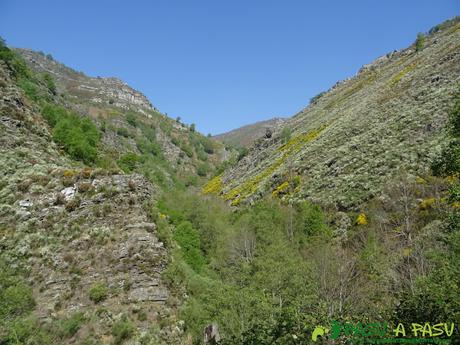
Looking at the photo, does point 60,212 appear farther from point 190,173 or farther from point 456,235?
point 190,173

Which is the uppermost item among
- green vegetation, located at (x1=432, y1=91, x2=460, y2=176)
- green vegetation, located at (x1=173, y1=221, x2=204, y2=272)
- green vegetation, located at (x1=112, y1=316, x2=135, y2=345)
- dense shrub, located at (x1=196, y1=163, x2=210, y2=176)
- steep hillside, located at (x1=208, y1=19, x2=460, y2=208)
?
dense shrub, located at (x1=196, y1=163, x2=210, y2=176)

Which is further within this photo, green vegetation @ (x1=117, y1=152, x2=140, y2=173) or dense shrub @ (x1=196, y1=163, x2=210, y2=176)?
dense shrub @ (x1=196, y1=163, x2=210, y2=176)

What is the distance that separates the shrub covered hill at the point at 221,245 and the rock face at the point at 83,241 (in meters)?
0.09

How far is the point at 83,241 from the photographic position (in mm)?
24156

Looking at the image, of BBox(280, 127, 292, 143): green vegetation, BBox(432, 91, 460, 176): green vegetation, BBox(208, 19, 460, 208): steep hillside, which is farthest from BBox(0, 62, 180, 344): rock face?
BBox(280, 127, 292, 143): green vegetation

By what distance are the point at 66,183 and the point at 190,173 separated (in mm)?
119873

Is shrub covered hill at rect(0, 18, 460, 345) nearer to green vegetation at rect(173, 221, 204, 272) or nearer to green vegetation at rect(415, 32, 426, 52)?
green vegetation at rect(173, 221, 204, 272)

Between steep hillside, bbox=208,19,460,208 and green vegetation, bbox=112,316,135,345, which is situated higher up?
steep hillside, bbox=208,19,460,208

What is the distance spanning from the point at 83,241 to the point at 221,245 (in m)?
24.6

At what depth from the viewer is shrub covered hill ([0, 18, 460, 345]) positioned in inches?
682

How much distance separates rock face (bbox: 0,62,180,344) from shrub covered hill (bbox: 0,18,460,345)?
0.09 m

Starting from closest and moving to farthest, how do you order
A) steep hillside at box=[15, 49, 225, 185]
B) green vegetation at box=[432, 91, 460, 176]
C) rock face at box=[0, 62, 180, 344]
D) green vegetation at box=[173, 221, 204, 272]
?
green vegetation at box=[432, 91, 460, 176] < rock face at box=[0, 62, 180, 344] < green vegetation at box=[173, 221, 204, 272] < steep hillside at box=[15, 49, 225, 185]

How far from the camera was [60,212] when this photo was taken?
85.7ft

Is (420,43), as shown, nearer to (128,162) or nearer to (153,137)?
(128,162)
